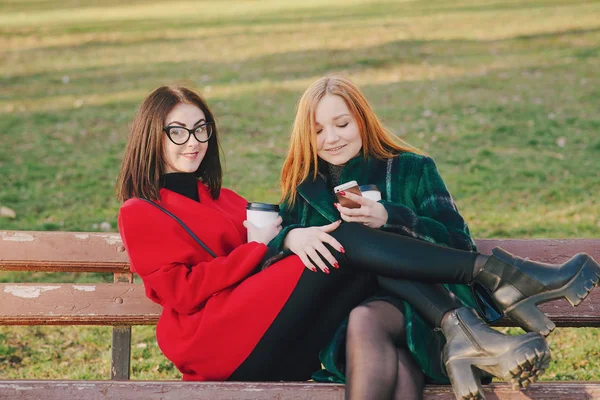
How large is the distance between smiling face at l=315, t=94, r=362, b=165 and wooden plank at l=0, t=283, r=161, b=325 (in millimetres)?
988

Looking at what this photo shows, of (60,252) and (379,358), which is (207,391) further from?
(60,252)

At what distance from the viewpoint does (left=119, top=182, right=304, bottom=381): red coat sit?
114 inches

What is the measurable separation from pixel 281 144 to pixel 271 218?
17.7ft

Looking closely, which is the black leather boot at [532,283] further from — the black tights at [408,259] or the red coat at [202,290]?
the red coat at [202,290]

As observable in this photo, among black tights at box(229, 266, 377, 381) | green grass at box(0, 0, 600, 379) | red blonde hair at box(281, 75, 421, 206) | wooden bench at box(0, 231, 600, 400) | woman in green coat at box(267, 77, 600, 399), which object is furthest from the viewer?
green grass at box(0, 0, 600, 379)

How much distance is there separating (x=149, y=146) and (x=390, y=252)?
112 centimetres

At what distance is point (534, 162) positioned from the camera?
24.8ft

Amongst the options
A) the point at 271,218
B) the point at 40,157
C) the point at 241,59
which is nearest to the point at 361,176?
the point at 271,218

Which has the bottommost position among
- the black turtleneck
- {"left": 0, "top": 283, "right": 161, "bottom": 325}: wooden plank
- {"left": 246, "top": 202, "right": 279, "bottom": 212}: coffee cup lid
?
{"left": 0, "top": 283, "right": 161, "bottom": 325}: wooden plank

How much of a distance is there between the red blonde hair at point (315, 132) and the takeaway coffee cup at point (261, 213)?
0.28m

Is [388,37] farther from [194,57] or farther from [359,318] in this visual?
[359,318]

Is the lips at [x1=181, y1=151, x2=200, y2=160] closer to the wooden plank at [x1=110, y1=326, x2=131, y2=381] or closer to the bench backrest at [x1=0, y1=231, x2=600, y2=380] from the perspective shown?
the bench backrest at [x1=0, y1=231, x2=600, y2=380]

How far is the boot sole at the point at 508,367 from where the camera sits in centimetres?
246

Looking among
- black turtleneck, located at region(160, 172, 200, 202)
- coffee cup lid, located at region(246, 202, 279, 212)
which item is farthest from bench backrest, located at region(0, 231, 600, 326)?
coffee cup lid, located at region(246, 202, 279, 212)
